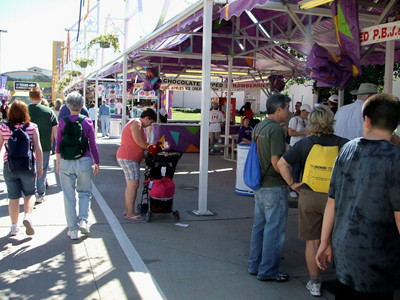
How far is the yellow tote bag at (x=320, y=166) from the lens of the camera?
12.0ft

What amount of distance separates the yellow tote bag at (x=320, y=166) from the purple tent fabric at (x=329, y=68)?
2.42 metres

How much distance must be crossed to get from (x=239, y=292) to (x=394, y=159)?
90.3 inches

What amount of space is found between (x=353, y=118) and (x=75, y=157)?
3.40 metres

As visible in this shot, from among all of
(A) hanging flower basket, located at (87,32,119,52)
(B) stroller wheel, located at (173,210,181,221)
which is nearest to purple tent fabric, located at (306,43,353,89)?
(B) stroller wheel, located at (173,210,181,221)

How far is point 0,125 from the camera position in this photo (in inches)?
214

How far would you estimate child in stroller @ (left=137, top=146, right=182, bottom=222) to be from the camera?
246 inches

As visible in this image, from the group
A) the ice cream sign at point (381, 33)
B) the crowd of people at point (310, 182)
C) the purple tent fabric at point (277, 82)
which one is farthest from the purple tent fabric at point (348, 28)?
the purple tent fabric at point (277, 82)

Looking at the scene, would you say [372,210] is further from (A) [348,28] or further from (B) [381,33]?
(A) [348,28]

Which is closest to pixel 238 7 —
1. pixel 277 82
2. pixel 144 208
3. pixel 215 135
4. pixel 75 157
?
pixel 75 157

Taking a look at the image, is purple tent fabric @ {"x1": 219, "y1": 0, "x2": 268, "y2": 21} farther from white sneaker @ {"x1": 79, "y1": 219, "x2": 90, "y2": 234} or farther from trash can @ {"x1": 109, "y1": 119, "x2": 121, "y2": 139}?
trash can @ {"x1": 109, "y1": 119, "x2": 121, "y2": 139}

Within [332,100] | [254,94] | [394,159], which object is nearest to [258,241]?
[394,159]

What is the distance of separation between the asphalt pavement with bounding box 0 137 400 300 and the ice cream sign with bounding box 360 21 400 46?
8.72ft

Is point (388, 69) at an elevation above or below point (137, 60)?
below

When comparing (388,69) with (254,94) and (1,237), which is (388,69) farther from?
(254,94)
